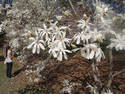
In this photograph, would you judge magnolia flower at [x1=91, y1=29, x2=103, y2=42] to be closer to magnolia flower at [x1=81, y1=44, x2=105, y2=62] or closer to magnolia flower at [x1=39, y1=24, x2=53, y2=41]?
magnolia flower at [x1=81, y1=44, x2=105, y2=62]

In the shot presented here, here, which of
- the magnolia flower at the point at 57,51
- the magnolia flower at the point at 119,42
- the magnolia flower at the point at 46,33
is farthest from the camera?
the magnolia flower at the point at 46,33

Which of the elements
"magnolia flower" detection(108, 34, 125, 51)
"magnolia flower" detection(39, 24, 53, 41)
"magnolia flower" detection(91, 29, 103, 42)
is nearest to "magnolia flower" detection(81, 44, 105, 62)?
"magnolia flower" detection(91, 29, 103, 42)

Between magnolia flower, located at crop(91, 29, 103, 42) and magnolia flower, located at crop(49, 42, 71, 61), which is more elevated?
magnolia flower, located at crop(91, 29, 103, 42)

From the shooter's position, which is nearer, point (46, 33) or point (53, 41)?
point (53, 41)

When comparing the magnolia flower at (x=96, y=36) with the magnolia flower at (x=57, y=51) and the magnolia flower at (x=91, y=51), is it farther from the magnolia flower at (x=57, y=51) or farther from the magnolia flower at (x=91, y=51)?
the magnolia flower at (x=57, y=51)

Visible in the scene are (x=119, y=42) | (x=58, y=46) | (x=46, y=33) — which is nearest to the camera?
(x=119, y=42)

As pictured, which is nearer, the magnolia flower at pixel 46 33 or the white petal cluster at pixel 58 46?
the white petal cluster at pixel 58 46

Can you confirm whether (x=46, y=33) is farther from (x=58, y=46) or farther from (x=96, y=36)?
(x=96, y=36)

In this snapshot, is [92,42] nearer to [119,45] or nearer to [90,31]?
[90,31]

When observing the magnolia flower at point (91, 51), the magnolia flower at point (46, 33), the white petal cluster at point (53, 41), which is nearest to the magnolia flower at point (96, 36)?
the magnolia flower at point (91, 51)

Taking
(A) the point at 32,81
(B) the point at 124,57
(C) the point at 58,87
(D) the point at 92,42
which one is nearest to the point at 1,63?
(A) the point at 32,81

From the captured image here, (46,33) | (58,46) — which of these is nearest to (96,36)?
(58,46)
